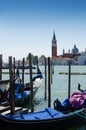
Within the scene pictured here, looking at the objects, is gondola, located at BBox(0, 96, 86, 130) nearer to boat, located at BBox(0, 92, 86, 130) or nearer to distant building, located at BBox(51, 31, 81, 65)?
boat, located at BBox(0, 92, 86, 130)

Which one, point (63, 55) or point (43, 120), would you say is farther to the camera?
point (63, 55)

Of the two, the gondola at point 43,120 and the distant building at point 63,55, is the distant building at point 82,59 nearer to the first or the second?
the distant building at point 63,55

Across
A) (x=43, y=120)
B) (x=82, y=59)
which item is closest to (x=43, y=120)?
(x=43, y=120)

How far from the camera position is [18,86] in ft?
43.5

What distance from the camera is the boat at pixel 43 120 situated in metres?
7.18

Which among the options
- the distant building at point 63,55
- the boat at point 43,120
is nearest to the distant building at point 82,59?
the distant building at point 63,55

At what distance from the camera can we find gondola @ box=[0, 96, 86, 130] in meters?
7.18

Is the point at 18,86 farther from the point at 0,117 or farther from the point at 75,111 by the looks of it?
the point at 0,117

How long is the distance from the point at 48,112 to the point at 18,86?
5.27 metres

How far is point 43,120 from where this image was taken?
754 centimetres

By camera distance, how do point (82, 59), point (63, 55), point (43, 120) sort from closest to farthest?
1. point (43, 120)
2. point (82, 59)
3. point (63, 55)

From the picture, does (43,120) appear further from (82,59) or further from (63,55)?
(63,55)

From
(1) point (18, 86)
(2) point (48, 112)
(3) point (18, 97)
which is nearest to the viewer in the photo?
(2) point (48, 112)

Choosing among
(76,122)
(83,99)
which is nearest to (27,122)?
(76,122)
